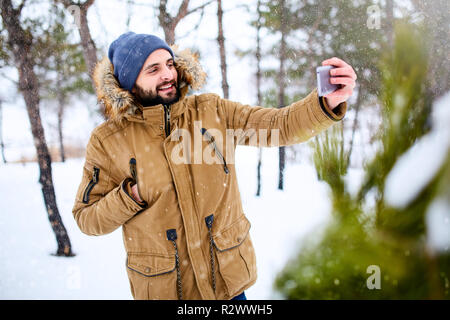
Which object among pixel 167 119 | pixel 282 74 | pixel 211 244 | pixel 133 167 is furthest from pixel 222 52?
pixel 211 244

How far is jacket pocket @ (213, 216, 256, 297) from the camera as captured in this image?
1341 mm

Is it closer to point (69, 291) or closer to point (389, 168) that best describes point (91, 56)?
point (69, 291)

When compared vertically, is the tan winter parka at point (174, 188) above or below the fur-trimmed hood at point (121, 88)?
below

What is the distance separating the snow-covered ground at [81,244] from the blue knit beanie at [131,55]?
4.14 ft

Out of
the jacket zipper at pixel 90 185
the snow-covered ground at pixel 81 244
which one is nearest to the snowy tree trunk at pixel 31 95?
the snow-covered ground at pixel 81 244

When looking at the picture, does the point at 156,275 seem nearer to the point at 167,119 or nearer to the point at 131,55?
the point at 167,119

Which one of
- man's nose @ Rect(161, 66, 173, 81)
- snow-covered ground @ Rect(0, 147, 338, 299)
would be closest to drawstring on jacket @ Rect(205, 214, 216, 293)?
snow-covered ground @ Rect(0, 147, 338, 299)

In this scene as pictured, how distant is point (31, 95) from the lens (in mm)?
3299

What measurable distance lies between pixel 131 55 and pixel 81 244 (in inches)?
140

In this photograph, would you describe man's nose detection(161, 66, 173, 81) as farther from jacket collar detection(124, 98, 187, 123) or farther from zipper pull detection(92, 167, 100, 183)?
zipper pull detection(92, 167, 100, 183)

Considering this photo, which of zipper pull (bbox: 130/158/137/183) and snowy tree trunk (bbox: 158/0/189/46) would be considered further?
snowy tree trunk (bbox: 158/0/189/46)

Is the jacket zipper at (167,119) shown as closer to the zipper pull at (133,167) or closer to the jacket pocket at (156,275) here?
the zipper pull at (133,167)

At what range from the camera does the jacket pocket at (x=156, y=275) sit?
1.30m

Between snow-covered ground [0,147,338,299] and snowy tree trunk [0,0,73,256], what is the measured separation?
389 millimetres
